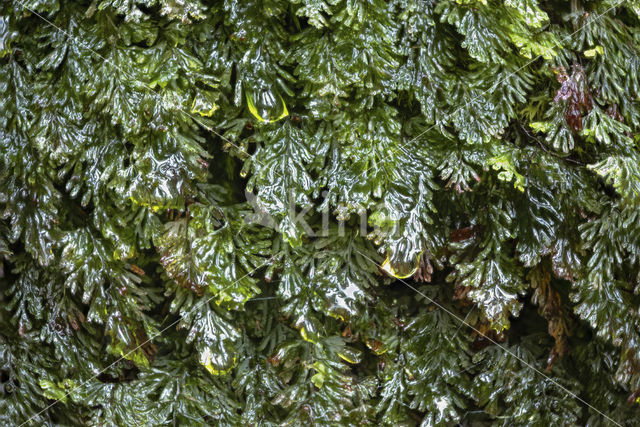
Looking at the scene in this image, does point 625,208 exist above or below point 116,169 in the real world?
below

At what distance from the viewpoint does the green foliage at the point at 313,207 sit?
3.65ft

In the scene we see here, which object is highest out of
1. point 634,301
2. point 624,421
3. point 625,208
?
point 625,208

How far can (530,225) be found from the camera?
1183mm

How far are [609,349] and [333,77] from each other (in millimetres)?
920

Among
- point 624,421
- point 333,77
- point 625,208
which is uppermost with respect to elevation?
point 333,77

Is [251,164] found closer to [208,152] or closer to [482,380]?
[208,152]

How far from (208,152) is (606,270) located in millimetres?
960

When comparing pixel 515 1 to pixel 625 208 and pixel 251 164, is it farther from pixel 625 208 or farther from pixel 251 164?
pixel 251 164

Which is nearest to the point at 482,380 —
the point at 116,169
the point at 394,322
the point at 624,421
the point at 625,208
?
the point at 394,322

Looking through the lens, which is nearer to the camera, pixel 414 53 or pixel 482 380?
pixel 414 53

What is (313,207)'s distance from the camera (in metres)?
1.21

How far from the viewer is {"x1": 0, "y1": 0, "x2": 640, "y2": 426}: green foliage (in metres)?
1.11

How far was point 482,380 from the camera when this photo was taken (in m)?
1.26

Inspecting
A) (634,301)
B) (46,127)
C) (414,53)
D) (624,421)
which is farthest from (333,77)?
(624,421)
